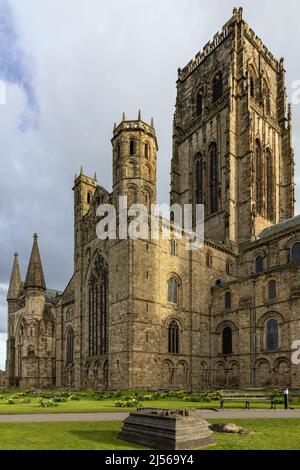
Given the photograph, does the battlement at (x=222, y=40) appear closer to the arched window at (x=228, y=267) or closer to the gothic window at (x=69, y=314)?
the arched window at (x=228, y=267)

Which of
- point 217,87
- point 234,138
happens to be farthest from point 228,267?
point 217,87

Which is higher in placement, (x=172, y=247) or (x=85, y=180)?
(x=85, y=180)

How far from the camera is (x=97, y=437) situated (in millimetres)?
13297

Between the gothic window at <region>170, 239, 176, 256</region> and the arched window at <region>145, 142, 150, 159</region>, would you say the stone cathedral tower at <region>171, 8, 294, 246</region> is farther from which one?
the arched window at <region>145, 142, 150, 159</region>

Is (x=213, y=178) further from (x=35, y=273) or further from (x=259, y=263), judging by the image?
(x=35, y=273)

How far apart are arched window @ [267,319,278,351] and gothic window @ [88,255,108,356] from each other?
16.6 metres

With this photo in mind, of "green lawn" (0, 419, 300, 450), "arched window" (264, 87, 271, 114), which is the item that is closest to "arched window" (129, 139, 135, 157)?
"arched window" (264, 87, 271, 114)

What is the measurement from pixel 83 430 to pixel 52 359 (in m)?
49.4

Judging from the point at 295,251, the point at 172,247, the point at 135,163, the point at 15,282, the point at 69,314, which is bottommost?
the point at 69,314

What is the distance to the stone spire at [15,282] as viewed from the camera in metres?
72.9

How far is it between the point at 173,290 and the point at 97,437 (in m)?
32.8

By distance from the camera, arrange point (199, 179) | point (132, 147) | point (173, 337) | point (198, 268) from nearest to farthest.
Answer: point (173, 337)
point (132, 147)
point (198, 268)
point (199, 179)

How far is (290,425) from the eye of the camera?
15.6 meters
